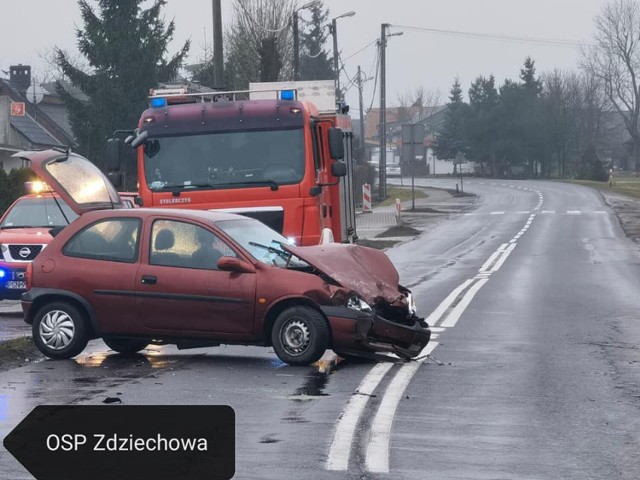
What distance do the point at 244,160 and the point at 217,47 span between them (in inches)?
479

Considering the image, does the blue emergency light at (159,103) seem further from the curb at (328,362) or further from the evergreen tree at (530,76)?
the evergreen tree at (530,76)

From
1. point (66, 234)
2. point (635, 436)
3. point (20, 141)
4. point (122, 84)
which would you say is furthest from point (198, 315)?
point (20, 141)

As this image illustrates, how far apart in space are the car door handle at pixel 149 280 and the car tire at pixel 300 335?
1.21 metres

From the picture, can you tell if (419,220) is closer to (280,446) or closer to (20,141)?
(20,141)

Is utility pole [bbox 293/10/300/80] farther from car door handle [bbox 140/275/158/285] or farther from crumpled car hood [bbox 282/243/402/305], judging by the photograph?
car door handle [bbox 140/275/158/285]

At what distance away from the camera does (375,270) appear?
11.8 m

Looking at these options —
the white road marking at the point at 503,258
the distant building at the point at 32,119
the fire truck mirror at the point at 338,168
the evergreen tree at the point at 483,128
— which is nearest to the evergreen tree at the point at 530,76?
the evergreen tree at the point at 483,128

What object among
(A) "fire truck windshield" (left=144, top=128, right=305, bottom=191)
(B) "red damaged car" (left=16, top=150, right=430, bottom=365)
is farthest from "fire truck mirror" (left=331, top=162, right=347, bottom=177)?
(B) "red damaged car" (left=16, top=150, right=430, bottom=365)

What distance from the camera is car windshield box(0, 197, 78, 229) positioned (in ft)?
60.8

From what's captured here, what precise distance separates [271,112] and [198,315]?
5748 mm

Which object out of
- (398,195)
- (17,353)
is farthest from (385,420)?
(398,195)

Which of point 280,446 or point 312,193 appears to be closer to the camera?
point 280,446

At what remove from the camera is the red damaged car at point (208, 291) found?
1112 centimetres

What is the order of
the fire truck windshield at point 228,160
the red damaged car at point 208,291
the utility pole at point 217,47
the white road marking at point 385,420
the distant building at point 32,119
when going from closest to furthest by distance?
the white road marking at point 385,420
the red damaged car at point 208,291
the fire truck windshield at point 228,160
the utility pole at point 217,47
the distant building at point 32,119
